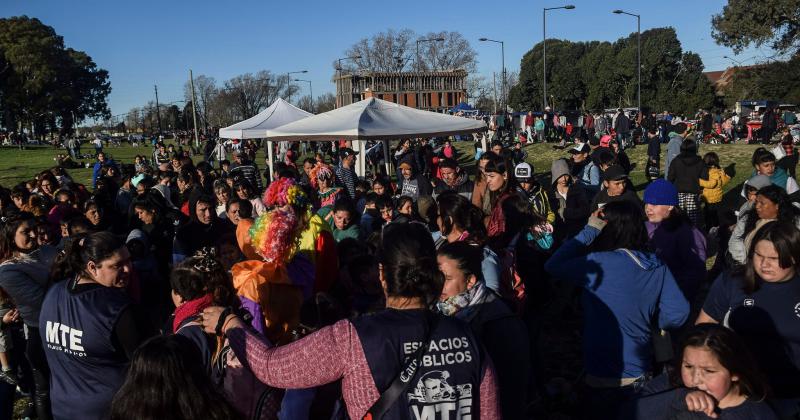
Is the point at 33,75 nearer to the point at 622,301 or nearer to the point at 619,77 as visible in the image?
the point at 619,77

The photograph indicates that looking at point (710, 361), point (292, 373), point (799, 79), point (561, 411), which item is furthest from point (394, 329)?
point (799, 79)

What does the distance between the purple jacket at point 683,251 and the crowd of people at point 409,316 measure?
2cm

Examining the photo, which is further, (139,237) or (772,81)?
(772,81)

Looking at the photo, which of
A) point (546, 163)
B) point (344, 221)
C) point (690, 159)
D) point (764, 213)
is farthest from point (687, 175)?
point (546, 163)

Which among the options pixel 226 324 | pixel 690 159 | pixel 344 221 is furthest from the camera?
pixel 690 159

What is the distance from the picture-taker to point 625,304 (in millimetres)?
3432

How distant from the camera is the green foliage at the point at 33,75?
191ft

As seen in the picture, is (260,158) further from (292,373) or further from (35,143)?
(35,143)

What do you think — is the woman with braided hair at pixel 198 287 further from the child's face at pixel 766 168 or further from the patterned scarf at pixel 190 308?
the child's face at pixel 766 168

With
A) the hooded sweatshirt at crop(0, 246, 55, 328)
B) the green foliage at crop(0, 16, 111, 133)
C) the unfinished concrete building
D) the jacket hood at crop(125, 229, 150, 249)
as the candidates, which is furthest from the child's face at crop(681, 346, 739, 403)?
the unfinished concrete building

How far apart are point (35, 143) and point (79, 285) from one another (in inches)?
2645

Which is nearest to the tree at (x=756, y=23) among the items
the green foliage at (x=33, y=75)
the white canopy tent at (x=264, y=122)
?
the white canopy tent at (x=264, y=122)

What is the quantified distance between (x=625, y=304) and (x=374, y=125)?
7.04 meters

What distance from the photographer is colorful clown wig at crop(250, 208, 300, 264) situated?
3484mm
